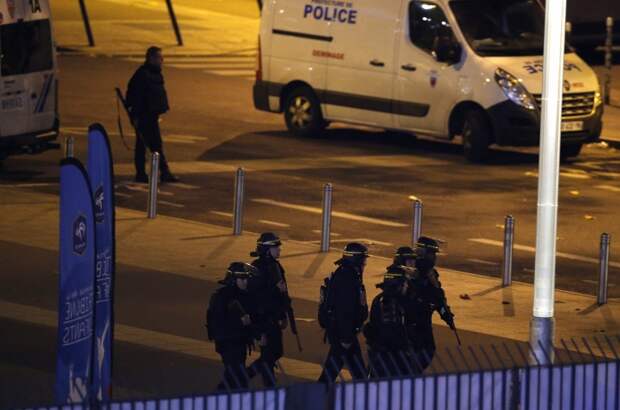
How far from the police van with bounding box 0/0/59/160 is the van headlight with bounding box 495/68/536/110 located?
626 centimetres

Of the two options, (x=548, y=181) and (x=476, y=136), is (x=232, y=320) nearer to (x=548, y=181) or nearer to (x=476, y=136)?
(x=548, y=181)

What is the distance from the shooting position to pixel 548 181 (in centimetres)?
1045

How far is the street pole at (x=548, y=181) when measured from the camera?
10.4 meters

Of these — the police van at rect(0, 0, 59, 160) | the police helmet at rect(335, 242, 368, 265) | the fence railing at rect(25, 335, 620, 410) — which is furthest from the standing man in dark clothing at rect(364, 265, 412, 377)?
the police van at rect(0, 0, 59, 160)

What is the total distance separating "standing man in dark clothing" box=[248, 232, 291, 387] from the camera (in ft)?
38.9

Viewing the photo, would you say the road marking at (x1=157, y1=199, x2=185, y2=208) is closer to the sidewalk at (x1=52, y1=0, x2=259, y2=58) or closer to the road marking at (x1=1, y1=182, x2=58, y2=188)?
the road marking at (x1=1, y1=182, x2=58, y2=188)

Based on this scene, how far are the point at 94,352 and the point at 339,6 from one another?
630 inches

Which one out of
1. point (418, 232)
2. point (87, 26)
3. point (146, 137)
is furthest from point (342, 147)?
point (87, 26)

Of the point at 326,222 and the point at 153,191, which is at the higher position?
the point at 153,191

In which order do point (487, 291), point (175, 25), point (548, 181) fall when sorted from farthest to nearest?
point (175, 25) → point (487, 291) → point (548, 181)

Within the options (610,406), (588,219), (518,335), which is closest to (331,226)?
(588,219)

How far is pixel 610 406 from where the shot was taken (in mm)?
8664

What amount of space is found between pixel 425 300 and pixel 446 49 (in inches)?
512

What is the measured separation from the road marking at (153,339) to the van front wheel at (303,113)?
37.9ft
